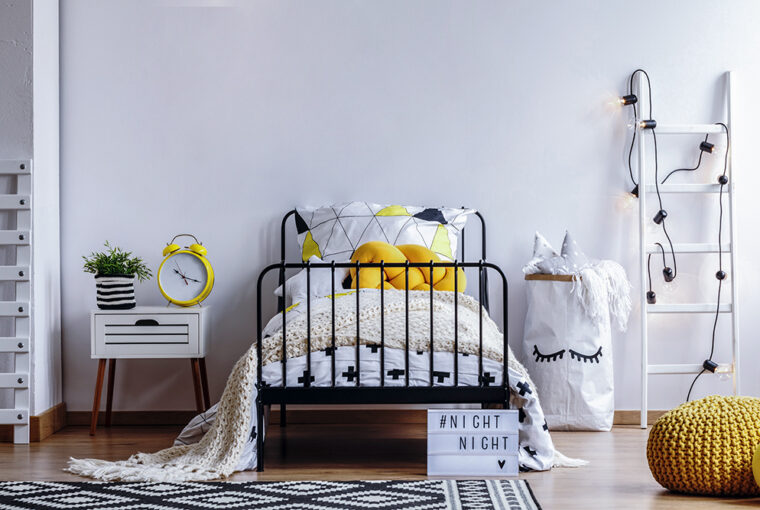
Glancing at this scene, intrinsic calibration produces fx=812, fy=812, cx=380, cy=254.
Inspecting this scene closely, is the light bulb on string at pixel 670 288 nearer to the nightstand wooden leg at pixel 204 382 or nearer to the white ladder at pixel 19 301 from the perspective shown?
the nightstand wooden leg at pixel 204 382

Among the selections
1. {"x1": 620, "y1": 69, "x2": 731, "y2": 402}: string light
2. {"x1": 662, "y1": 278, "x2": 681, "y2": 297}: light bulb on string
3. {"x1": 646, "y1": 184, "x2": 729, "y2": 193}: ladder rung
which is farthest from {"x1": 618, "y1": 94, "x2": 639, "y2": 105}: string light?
{"x1": 662, "y1": 278, "x2": 681, "y2": 297}: light bulb on string

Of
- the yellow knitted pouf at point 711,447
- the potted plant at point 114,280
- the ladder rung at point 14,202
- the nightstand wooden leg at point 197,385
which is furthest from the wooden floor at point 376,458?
the ladder rung at point 14,202

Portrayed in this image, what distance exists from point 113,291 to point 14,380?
50 cm

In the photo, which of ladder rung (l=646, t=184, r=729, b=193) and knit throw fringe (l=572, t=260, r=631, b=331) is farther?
ladder rung (l=646, t=184, r=729, b=193)

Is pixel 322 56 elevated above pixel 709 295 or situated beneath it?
elevated above

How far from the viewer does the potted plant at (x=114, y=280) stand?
3262 mm

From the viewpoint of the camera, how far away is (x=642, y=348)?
3.45m

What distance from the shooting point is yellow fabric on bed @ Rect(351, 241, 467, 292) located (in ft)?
10.1

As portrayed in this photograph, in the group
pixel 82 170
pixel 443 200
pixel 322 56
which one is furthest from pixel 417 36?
pixel 82 170

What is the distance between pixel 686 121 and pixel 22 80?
2808mm

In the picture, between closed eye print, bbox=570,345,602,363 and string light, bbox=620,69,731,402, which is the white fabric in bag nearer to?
closed eye print, bbox=570,345,602,363

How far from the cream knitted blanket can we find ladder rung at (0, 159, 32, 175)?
1192 mm

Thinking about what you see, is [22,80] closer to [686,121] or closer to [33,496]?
[33,496]

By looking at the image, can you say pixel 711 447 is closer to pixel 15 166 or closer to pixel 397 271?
pixel 397 271
